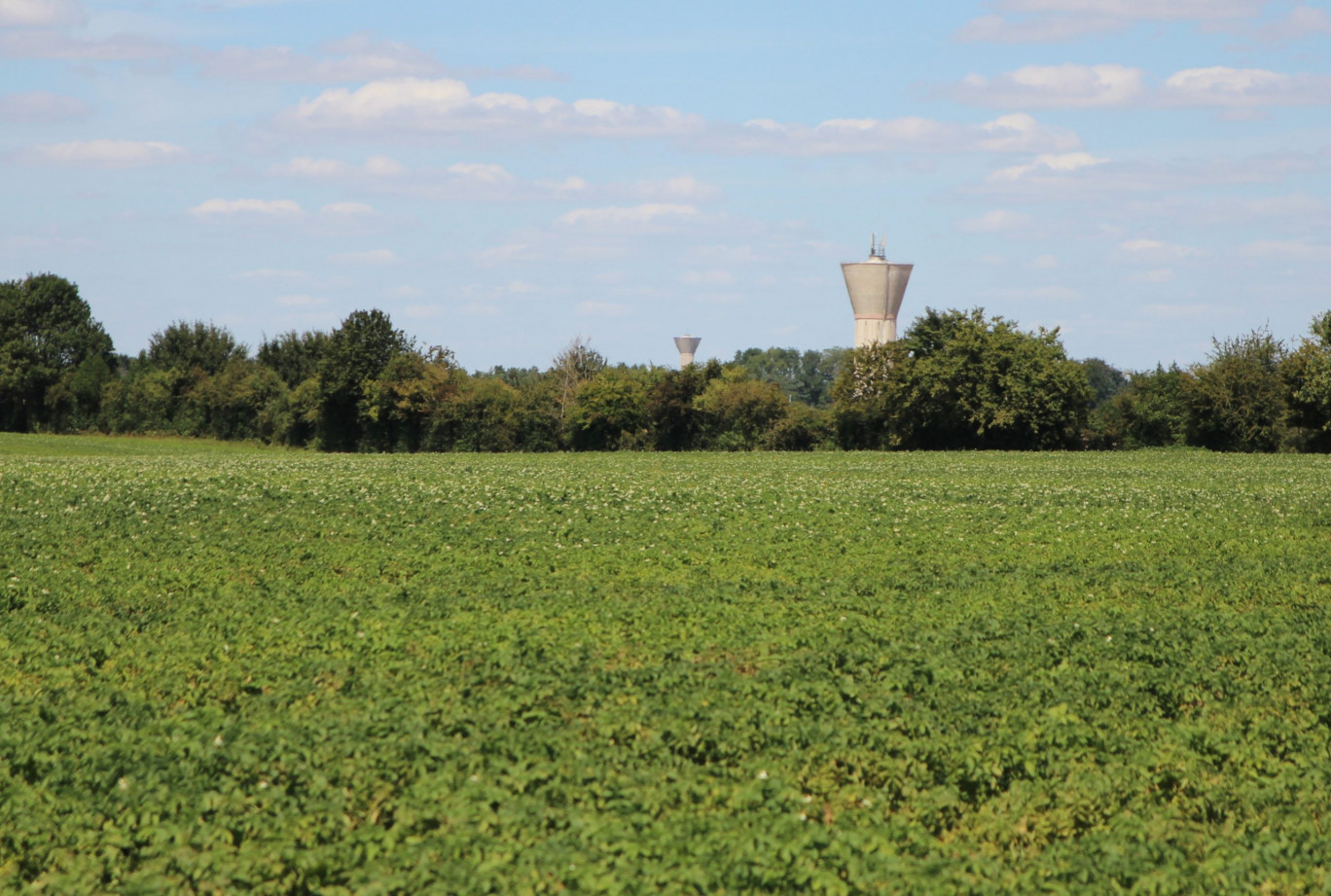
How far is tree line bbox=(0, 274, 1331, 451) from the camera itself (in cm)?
6756

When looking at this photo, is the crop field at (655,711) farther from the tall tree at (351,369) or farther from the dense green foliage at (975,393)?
the tall tree at (351,369)

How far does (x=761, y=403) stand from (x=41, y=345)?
6333cm

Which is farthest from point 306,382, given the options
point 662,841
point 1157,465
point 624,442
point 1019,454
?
point 662,841

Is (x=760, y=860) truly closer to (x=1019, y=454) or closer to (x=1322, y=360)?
(x=1019, y=454)

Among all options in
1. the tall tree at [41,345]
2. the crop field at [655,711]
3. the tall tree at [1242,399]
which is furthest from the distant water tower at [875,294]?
the crop field at [655,711]

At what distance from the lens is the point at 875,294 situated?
97500 millimetres

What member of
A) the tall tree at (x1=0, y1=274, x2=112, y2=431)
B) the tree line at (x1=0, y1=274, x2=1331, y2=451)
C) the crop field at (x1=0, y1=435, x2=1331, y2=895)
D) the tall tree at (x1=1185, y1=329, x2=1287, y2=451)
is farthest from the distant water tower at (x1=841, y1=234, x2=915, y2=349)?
the crop field at (x1=0, y1=435, x2=1331, y2=895)

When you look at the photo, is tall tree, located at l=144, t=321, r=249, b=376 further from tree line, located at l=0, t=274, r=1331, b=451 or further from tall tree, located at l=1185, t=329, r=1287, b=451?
tall tree, located at l=1185, t=329, r=1287, b=451

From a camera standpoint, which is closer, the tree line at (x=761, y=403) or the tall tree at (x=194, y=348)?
the tree line at (x=761, y=403)

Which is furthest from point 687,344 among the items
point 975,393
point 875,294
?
point 975,393

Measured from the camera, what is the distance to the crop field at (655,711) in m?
8.23

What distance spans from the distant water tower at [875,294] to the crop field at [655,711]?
252ft

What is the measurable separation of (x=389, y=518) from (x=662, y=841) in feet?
51.6

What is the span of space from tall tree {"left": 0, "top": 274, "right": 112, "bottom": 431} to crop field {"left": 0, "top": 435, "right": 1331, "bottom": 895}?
83.1 m
